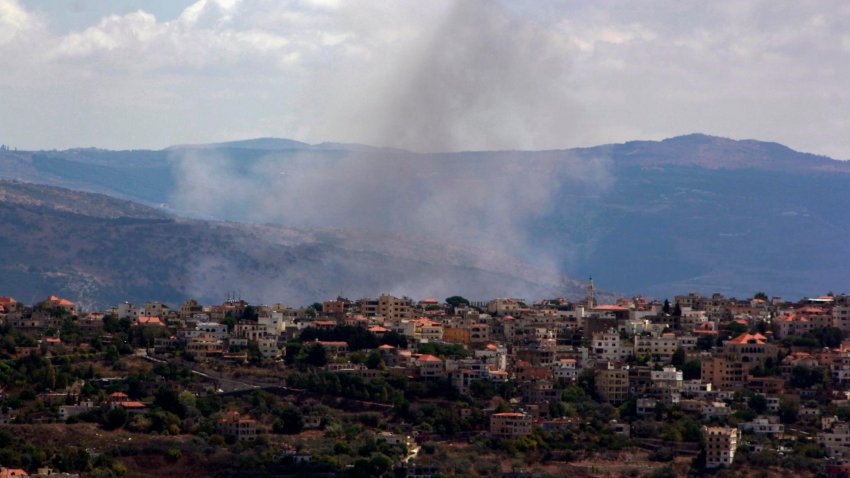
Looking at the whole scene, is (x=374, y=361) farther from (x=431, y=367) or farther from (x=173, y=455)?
(x=173, y=455)

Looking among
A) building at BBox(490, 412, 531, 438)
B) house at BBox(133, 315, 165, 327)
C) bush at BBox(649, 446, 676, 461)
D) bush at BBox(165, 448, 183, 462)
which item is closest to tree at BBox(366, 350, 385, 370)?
building at BBox(490, 412, 531, 438)

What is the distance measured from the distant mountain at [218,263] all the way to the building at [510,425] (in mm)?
73735

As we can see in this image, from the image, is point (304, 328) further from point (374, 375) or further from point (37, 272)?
point (37, 272)

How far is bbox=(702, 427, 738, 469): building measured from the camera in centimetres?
7362

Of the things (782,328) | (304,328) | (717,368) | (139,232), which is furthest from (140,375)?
(139,232)

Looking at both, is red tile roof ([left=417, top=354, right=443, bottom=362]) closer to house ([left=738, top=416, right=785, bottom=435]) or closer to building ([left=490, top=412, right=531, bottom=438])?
building ([left=490, top=412, right=531, bottom=438])

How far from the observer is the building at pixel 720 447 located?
7362 cm

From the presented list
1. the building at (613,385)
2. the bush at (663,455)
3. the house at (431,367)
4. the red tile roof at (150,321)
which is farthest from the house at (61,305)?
the bush at (663,455)

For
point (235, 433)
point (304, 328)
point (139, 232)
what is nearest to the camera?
point (235, 433)

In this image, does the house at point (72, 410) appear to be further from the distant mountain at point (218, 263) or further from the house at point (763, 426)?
the distant mountain at point (218, 263)

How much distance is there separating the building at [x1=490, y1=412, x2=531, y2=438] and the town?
69mm

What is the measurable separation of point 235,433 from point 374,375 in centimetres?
962

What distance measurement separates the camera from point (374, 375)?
3265 inches

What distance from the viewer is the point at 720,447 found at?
73938 millimetres
